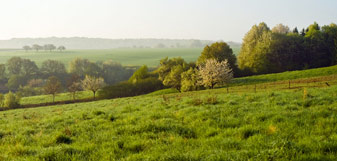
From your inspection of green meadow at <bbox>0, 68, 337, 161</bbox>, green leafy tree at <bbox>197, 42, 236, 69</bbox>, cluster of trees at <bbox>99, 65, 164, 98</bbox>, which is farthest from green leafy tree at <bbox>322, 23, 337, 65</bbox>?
green meadow at <bbox>0, 68, 337, 161</bbox>

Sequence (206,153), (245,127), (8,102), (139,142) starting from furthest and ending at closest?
1. (8,102)
2. (245,127)
3. (139,142)
4. (206,153)

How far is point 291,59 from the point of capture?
88.2 m

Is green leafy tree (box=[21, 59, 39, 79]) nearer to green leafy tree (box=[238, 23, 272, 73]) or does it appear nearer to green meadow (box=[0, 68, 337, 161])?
green leafy tree (box=[238, 23, 272, 73])

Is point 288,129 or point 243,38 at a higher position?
point 243,38

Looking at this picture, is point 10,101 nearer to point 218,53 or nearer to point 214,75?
point 214,75

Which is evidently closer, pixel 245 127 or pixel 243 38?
pixel 245 127

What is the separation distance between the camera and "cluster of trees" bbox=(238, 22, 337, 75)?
77.6 meters

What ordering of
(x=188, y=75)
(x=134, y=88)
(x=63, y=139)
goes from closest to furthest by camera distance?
(x=63, y=139) → (x=188, y=75) → (x=134, y=88)

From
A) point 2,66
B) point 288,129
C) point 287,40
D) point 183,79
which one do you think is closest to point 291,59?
point 287,40

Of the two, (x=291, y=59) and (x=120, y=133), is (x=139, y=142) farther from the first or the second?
(x=291, y=59)

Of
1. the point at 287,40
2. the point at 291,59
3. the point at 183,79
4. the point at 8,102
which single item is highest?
the point at 287,40

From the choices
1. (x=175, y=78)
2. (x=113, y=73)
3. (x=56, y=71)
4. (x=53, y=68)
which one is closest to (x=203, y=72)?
(x=175, y=78)

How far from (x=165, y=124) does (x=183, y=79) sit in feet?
164

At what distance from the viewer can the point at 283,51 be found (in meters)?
87.9
